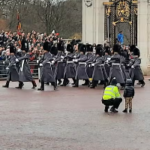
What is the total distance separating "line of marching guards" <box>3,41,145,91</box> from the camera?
20006 mm

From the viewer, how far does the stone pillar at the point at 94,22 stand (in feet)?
93.2

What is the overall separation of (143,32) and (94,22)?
2.75m

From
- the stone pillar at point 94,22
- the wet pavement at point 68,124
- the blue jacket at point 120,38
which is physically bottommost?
the wet pavement at point 68,124

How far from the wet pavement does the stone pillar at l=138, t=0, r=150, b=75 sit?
993cm

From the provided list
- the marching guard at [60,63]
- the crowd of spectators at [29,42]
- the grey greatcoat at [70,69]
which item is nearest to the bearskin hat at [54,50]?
the marching guard at [60,63]

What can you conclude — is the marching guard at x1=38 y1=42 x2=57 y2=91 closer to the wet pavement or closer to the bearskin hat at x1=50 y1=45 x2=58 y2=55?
the bearskin hat at x1=50 y1=45 x2=58 y2=55

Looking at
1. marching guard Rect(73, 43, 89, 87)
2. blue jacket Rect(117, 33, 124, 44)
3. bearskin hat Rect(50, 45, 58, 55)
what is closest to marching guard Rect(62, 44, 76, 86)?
marching guard Rect(73, 43, 89, 87)

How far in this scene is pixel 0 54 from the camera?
26.4m

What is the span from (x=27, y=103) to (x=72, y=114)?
2.59 metres

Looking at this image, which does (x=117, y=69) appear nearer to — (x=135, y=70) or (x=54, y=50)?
(x=135, y=70)

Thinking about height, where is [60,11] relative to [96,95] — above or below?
above

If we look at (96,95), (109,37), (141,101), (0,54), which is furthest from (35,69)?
(141,101)

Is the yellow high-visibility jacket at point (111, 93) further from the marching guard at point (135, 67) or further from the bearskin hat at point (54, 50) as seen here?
the bearskin hat at point (54, 50)

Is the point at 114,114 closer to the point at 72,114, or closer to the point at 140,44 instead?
the point at 72,114
